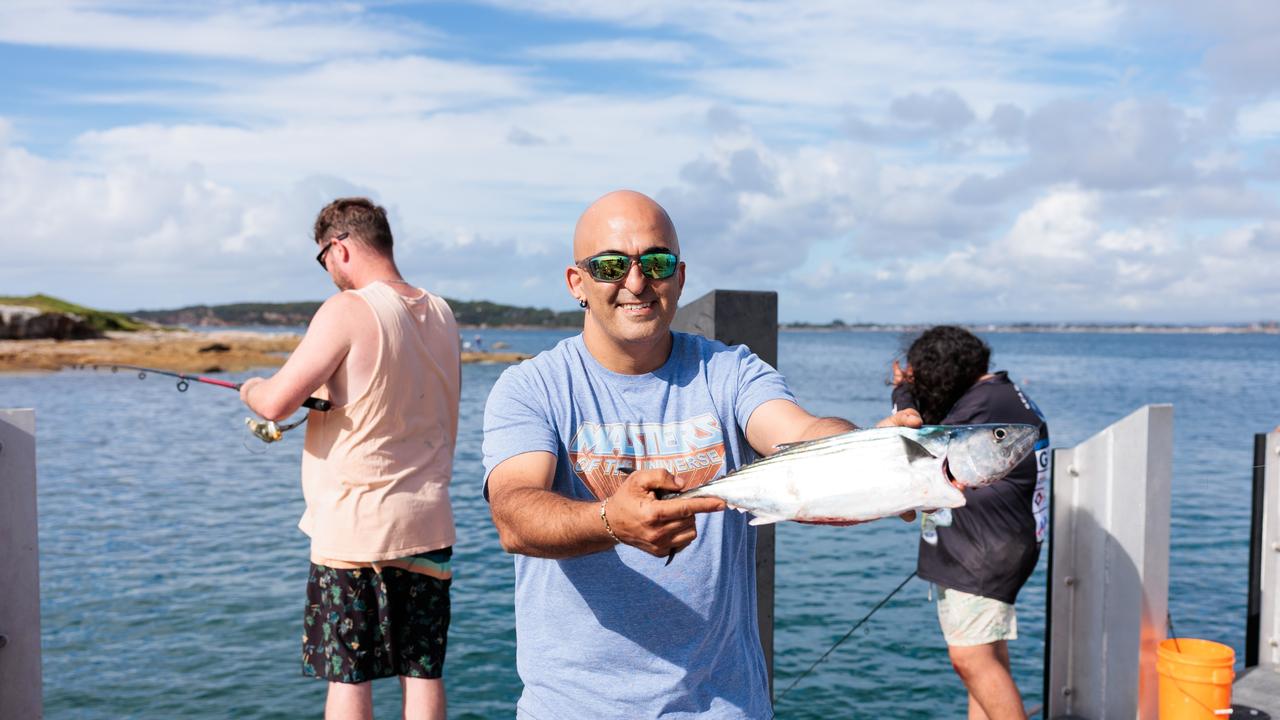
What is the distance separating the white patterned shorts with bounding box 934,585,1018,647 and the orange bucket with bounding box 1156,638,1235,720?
78 centimetres

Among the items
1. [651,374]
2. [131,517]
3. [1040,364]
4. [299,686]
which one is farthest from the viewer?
[1040,364]

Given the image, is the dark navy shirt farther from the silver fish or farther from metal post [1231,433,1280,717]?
the silver fish

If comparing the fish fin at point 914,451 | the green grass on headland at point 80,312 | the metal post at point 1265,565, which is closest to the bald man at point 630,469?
the fish fin at point 914,451

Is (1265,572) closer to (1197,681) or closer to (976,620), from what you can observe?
(1197,681)

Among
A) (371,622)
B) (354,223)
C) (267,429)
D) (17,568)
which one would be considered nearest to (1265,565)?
(371,622)

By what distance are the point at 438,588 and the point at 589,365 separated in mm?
1832

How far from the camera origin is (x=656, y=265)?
2.63m

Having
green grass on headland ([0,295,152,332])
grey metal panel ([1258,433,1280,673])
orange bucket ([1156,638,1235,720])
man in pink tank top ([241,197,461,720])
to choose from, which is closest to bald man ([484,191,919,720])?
man in pink tank top ([241,197,461,720])

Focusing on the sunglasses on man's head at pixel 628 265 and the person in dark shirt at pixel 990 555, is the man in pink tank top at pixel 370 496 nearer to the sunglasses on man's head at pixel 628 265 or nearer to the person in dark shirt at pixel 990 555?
the sunglasses on man's head at pixel 628 265

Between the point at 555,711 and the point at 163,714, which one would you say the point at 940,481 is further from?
the point at 163,714

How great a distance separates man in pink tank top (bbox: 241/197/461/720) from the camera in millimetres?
3795

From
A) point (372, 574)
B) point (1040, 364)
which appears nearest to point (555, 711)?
point (372, 574)

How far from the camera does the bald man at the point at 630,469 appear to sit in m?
2.50

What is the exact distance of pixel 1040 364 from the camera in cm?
8869
